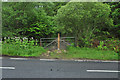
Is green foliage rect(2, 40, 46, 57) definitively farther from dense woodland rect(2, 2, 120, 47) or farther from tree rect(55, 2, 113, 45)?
tree rect(55, 2, 113, 45)

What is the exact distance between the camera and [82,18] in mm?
9117

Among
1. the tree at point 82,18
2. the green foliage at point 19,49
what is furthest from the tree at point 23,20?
the tree at point 82,18

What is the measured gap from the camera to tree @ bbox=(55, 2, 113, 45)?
902cm

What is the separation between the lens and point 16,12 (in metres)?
9.71

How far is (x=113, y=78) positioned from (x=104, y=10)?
6.12 m

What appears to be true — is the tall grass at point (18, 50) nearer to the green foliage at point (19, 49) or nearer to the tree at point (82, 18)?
the green foliage at point (19, 49)

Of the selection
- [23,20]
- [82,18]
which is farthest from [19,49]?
[82,18]

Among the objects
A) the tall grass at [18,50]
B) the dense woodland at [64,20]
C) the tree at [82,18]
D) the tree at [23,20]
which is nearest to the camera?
the tall grass at [18,50]

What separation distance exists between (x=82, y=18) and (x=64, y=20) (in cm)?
134

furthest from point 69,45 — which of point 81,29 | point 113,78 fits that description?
point 113,78

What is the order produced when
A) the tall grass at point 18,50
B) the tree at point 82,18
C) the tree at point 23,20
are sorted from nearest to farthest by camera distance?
the tall grass at point 18,50, the tree at point 82,18, the tree at point 23,20

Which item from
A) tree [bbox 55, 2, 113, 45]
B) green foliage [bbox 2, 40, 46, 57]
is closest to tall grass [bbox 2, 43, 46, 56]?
green foliage [bbox 2, 40, 46, 57]

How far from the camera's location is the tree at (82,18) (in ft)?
29.6

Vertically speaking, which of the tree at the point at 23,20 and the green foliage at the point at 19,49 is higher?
the tree at the point at 23,20
